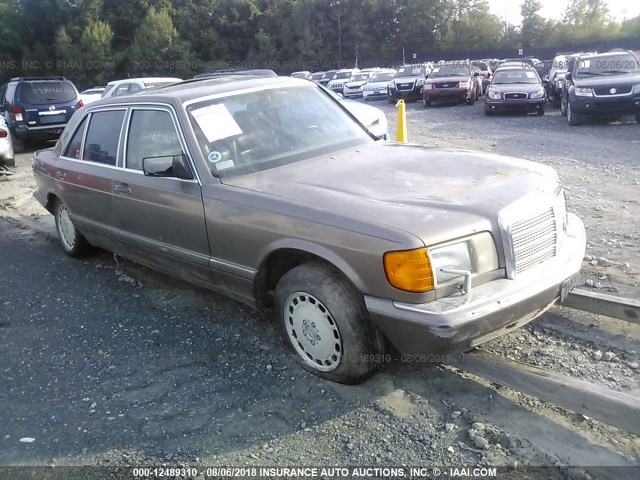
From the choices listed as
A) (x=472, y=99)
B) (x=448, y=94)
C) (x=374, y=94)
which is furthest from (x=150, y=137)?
(x=374, y=94)

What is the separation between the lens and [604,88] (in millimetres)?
13273

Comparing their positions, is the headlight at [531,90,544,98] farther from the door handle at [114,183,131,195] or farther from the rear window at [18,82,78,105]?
the door handle at [114,183,131,195]

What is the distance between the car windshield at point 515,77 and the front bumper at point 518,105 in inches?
33.2

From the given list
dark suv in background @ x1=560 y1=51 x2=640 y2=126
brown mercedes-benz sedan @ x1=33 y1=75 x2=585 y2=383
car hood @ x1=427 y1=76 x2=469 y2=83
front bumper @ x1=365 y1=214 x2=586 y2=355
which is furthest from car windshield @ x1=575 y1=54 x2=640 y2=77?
front bumper @ x1=365 y1=214 x2=586 y2=355

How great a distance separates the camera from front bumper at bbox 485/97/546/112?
16141 millimetres

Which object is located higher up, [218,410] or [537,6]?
[537,6]

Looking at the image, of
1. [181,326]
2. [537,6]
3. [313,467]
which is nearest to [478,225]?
[313,467]

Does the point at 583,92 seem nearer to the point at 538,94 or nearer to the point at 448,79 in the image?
the point at 538,94

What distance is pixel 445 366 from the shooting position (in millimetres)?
3555

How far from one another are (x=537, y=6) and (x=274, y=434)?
72268mm

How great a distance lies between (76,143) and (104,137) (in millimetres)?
623

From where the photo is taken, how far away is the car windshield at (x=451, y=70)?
2112 centimetres

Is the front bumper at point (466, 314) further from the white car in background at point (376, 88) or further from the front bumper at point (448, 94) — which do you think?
the white car in background at point (376, 88)

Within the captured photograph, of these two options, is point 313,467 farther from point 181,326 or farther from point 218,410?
point 181,326
